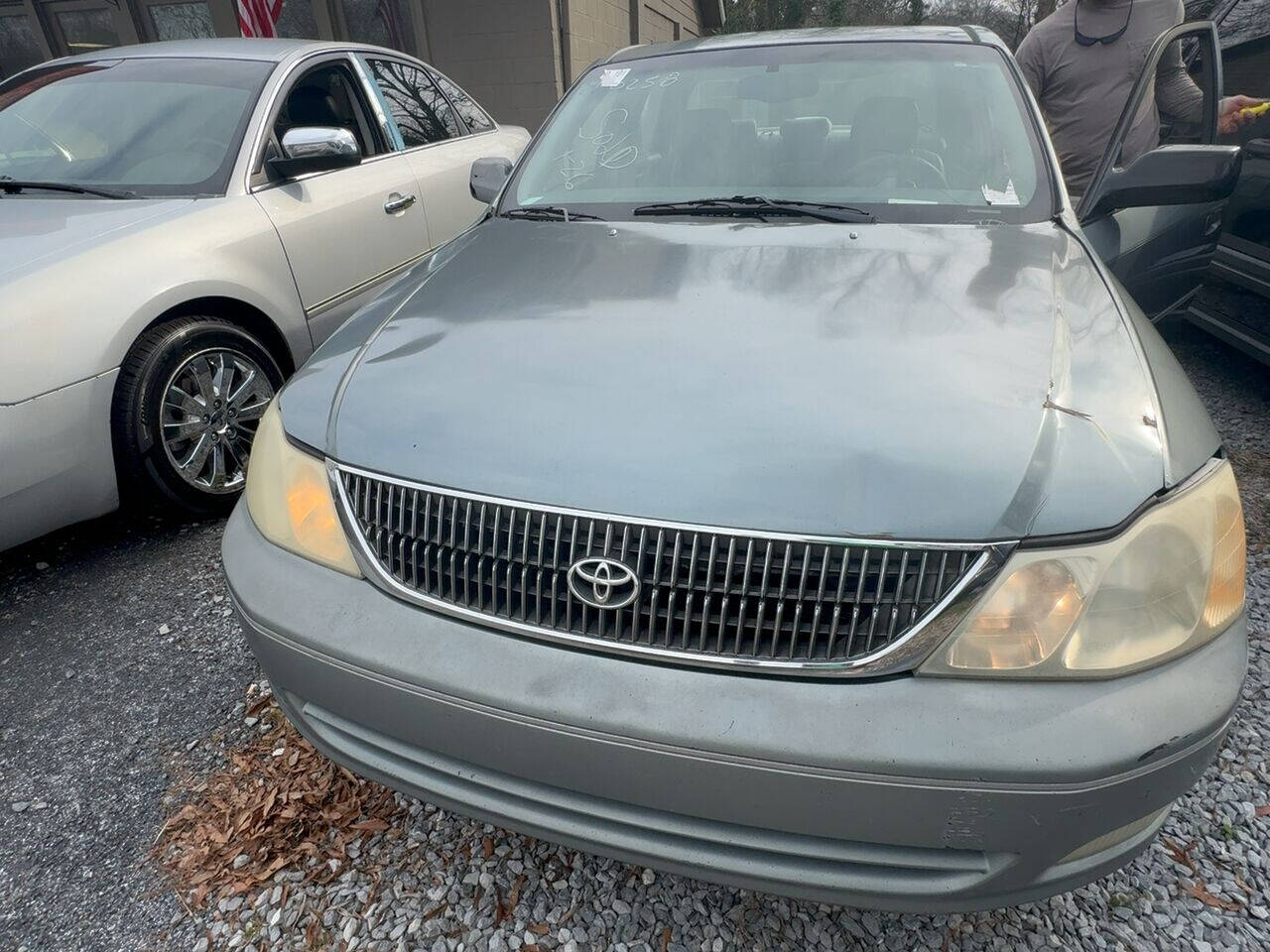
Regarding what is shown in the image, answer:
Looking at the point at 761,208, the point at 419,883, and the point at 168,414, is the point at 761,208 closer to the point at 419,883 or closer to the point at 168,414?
the point at 419,883

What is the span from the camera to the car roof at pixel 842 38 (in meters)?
2.58

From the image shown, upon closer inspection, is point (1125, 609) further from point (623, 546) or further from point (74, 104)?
point (74, 104)

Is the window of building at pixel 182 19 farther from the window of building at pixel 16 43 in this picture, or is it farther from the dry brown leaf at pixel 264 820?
the dry brown leaf at pixel 264 820

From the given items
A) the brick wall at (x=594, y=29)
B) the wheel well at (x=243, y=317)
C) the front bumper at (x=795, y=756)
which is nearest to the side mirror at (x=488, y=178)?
the wheel well at (x=243, y=317)

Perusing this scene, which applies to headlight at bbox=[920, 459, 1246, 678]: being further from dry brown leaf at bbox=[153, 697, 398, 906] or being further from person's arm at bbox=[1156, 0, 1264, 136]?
person's arm at bbox=[1156, 0, 1264, 136]

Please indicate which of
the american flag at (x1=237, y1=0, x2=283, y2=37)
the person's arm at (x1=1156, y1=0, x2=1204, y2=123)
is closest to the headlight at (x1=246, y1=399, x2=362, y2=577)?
the person's arm at (x1=1156, y1=0, x2=1204, y2=123)

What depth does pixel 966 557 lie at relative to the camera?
1.17 metres

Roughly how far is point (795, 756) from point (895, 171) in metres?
1.77

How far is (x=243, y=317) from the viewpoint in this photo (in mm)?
3023

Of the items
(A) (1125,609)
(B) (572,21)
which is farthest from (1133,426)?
(B) (572,21)

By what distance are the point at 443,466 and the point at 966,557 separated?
868 millimetres

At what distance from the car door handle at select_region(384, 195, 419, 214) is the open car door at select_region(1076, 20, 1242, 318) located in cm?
287

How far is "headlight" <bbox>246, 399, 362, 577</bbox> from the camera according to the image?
1.48 meters

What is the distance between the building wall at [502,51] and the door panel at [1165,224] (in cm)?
679
